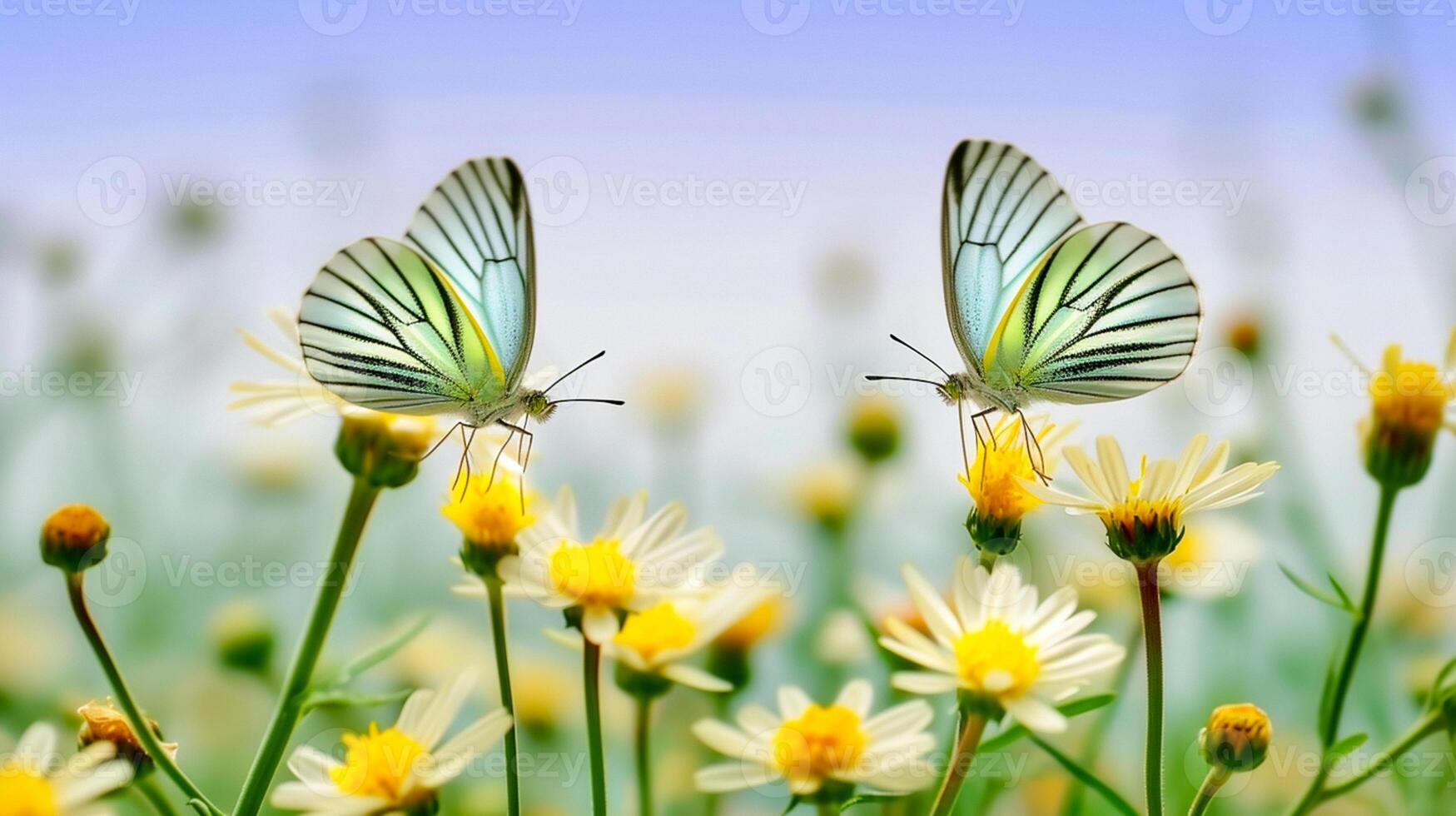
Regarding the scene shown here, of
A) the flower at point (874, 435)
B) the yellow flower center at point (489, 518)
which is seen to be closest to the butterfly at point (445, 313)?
the yellow flower center at point (489, 518)

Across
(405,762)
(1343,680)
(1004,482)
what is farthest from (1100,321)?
(405,762)

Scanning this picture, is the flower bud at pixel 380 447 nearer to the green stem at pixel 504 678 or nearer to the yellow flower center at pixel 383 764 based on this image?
the green stem at pixel 504 678

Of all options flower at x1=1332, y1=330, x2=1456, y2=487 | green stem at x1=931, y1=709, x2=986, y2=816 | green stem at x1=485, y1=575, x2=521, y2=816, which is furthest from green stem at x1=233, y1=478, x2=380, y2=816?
flower at x1=1332, y1=330, x2=1456, y2=487

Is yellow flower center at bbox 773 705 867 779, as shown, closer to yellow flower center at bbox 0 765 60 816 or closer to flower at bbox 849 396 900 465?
yellow flower center at bbox 0 765 60 816

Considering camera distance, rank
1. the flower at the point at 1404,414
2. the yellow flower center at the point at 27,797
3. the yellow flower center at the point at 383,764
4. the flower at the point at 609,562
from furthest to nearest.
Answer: the flower at the point at 1404,414
the flower at the point at 609,562
the yellow flower center at the point at 383,764
the yellow flower center at the point at 27,797

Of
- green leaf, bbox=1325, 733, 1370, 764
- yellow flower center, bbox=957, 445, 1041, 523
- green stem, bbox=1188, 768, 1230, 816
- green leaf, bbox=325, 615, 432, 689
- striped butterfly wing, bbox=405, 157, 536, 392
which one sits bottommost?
green stem, bbox=1188, 768, 1230, 816

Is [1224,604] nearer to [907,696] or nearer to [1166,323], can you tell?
[907,696]
